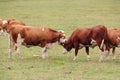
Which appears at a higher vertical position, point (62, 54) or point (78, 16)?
point (62, 54)

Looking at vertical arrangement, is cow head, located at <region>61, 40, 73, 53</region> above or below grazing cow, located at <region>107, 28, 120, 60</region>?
below

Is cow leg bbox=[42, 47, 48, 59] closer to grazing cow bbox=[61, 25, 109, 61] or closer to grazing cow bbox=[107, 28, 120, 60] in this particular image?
grazing cow bbox=[61, 25, 109, 61]

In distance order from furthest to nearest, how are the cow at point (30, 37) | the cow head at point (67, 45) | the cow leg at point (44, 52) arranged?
the cow head at point (67, 45) < the cow leg at point (44, 52) < the cow at point (30, 37)

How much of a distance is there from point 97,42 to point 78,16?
21.8m

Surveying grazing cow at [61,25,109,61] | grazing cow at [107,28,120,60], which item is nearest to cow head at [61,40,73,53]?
grazing cow at [61,25,109,61]

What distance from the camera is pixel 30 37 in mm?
18469

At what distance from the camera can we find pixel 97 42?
1802cm

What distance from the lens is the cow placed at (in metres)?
18.4

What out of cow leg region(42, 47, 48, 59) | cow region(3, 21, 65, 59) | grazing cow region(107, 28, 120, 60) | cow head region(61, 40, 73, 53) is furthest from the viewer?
cow head region(61, 40, 73, 53)

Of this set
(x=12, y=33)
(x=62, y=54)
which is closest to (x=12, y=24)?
(x=12, y=33)

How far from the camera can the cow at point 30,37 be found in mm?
18438

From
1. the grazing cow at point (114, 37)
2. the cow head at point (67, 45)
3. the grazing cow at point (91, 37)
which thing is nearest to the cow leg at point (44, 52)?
the cow head at point (67, 45)

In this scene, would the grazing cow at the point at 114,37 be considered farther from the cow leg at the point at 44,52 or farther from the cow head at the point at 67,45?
the cow leg at the point at 44,52

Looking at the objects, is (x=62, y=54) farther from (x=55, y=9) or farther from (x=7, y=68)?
(x=55, y=9)
